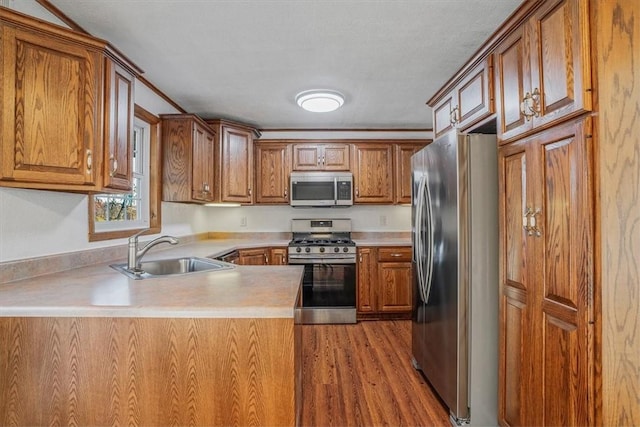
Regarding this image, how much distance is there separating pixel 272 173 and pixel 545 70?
303 centimetres

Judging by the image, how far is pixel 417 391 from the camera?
2.22 m

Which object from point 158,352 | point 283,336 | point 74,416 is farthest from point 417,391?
point 74,416

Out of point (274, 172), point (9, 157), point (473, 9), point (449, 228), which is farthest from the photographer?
point (274, 172)

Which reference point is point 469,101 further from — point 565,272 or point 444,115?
point 565,272

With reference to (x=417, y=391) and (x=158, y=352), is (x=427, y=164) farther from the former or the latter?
(x=158, y=352)

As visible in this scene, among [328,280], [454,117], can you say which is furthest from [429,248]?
[328,280]

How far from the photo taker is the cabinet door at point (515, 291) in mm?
1484

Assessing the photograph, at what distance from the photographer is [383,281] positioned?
12.0ft

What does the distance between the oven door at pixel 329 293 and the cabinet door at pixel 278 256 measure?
0.26m

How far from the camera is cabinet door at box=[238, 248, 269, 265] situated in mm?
3408

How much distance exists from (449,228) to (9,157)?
2.15 meters

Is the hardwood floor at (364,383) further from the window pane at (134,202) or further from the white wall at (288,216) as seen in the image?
the window pane at (134,202)

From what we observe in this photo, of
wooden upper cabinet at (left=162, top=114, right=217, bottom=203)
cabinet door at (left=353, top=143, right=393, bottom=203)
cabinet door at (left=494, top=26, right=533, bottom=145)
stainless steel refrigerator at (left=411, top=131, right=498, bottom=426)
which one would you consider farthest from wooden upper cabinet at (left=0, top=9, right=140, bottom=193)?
cabinet door at (left=353, top=143, right=393, bottom=203)

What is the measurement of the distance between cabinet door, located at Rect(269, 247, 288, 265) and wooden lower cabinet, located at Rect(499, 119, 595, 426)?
7.79ft
